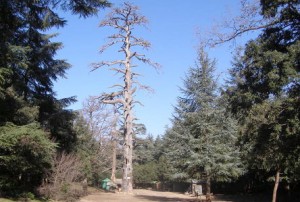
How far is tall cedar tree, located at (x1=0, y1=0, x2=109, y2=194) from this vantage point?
12344mm

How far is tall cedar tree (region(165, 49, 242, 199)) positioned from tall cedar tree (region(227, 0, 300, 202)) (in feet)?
41.9

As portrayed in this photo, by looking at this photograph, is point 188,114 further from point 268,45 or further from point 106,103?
point 268,45

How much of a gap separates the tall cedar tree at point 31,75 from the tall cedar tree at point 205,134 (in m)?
9.46

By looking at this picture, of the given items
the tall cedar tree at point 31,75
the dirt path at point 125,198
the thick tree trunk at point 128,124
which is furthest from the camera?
the thick tree trunk at point 128,124

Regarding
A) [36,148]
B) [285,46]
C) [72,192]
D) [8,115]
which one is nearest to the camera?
[285,46]

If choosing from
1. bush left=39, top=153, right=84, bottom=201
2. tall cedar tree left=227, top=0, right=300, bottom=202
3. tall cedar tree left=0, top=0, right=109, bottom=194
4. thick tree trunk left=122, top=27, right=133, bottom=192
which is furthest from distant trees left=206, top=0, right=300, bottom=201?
thick tree trunk left=122, top=27, right=133, bottom=192

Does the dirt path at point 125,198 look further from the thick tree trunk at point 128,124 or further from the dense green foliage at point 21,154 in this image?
the dense green foliage at point 21,154

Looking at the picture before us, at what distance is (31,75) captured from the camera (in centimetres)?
2744

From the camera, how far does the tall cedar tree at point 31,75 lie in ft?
40.5

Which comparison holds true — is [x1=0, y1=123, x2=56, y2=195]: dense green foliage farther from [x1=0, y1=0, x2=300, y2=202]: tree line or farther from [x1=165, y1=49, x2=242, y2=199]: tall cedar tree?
[x1=165, y1=49, x2=242, y2=199]: tall cedar tree

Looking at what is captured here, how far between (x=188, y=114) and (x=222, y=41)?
55.5ft

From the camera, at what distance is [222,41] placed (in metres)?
15.8

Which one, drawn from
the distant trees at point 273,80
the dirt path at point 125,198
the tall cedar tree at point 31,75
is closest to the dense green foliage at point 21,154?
the tall cedar tree at point 31,75

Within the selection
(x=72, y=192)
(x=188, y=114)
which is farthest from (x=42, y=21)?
(x=188, y=114)
